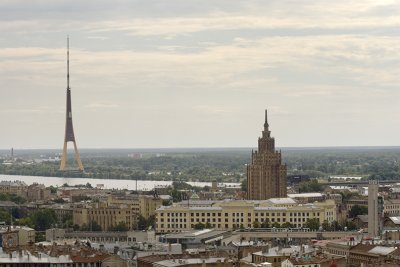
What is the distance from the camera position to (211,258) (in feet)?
232

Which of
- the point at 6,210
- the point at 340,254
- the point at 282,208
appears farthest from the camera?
the point at 6,210

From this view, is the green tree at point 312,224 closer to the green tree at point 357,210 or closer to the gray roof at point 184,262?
the green tree at point 357,210

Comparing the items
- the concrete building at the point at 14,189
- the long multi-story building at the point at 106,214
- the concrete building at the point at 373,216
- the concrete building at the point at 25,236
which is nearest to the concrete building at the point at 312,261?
the concrete building at the point at 373,216

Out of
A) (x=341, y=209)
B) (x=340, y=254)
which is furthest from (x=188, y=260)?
(x=341, y=209)

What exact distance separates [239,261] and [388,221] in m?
42.0

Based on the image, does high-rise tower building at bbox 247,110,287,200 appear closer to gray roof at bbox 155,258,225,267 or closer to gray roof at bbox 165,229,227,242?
gray roof at bbox 165,229,227,242

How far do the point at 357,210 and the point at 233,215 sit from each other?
57.6 feet

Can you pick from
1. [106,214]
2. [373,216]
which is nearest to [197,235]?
[373,216]

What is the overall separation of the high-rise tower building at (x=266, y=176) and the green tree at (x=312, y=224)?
17.1 meters

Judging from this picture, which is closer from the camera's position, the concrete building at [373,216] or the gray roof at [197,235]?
the gray roof at [197,235]

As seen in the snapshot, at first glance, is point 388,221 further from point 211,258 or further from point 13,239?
point 211,258

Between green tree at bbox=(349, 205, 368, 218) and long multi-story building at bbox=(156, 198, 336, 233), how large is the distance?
1012cm

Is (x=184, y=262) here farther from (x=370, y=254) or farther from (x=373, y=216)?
(x=373, y=216)

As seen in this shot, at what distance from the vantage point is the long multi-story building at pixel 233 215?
114750mm
